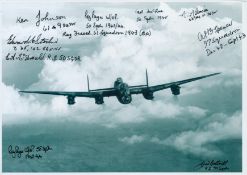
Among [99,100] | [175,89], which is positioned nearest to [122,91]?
[99,100]

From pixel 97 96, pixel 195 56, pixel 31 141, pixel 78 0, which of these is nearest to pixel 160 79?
pixel 195 56
